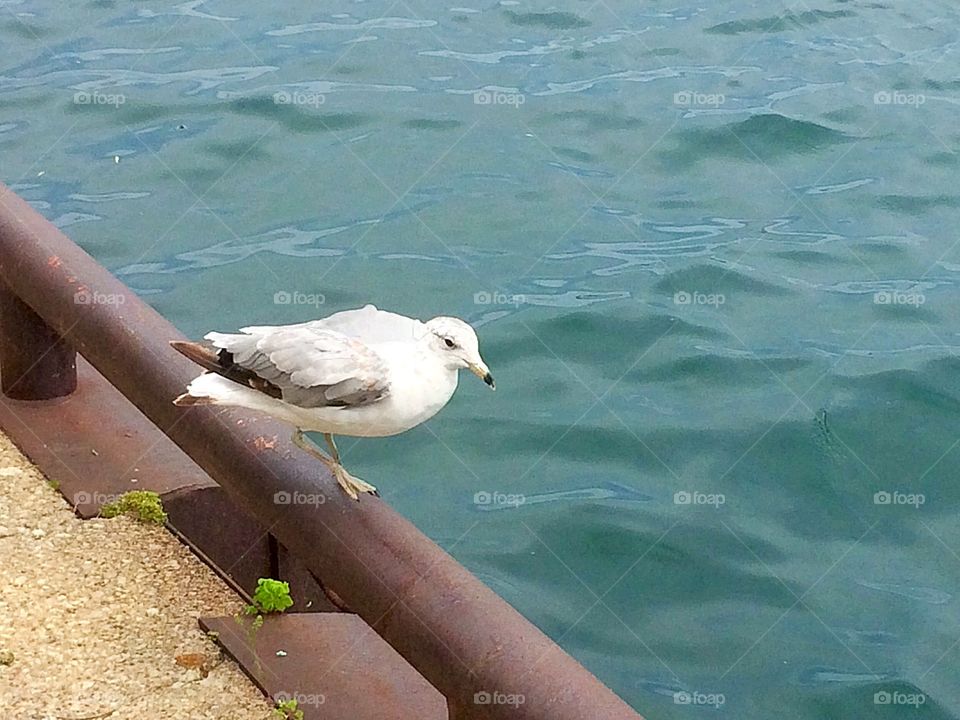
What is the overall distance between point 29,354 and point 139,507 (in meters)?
0.74

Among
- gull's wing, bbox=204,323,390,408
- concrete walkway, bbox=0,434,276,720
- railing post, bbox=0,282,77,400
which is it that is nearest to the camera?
gull's wing, bbox=204,323,390,408

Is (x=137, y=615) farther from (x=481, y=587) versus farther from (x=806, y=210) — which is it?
(x=806, y=210)

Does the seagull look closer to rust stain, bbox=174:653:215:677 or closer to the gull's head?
the gull's head

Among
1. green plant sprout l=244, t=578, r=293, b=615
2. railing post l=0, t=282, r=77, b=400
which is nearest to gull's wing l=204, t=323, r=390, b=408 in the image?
green plant sprout l=244, t=578, r=293, b=615

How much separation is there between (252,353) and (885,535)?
11.4ft

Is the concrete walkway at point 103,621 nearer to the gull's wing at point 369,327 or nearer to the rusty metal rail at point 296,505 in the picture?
the rusty metal rail at point 296,505

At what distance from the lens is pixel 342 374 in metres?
2.89

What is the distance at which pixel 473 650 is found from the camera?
2.51 m

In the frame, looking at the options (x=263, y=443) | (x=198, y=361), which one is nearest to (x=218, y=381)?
(x=198, y=361)

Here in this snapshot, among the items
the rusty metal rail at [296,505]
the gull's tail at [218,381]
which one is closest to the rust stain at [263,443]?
the rusty metal rail at [296,505]

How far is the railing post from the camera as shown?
4172mm

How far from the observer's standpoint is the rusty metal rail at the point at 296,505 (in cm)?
246

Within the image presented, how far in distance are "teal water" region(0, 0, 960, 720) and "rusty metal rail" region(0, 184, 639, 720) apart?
221 centimetres

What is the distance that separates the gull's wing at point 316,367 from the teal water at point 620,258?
237cm
